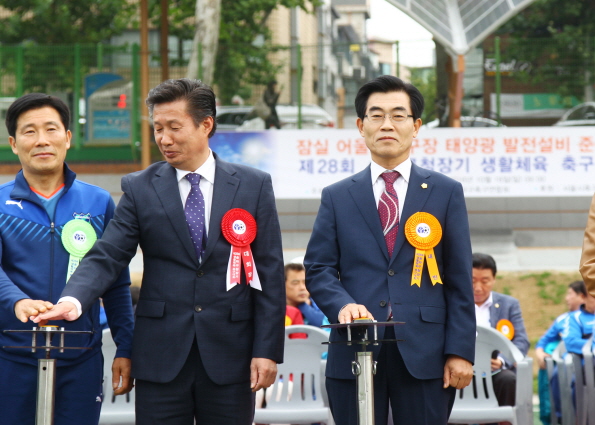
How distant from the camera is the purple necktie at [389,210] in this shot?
10.8 ft

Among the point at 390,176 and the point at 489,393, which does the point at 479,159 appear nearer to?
the point at 489,393

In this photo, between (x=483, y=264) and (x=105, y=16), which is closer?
(x=483, y=264)

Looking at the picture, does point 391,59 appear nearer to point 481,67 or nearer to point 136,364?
point 481,67

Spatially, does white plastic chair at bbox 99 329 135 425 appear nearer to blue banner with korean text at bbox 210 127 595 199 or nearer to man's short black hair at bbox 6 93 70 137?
man's short black hair at bbox 6 93 70 137

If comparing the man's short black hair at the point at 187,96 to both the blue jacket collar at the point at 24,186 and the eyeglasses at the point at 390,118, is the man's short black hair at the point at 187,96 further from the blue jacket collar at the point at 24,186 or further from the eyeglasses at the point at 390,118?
the eyeglasses at the point at 390,118

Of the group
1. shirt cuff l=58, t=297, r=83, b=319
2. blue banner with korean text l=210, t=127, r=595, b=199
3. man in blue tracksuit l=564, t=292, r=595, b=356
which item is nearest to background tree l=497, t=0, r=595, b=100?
blue banner with korean text l=210, t=127, r=595, b=199

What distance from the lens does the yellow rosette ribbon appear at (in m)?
3.20

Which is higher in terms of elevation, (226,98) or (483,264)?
(226,98)

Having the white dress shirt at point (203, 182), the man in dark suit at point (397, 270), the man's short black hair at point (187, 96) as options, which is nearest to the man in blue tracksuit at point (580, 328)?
the man in dark suit at point (397, 270)

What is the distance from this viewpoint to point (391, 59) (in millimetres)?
13109

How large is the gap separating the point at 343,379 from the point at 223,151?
26.7 feet

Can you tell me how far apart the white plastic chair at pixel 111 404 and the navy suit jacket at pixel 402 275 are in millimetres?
1939

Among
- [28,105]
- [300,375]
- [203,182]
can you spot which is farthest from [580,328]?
[28,105]

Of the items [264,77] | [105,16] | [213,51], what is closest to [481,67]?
[264,77]
